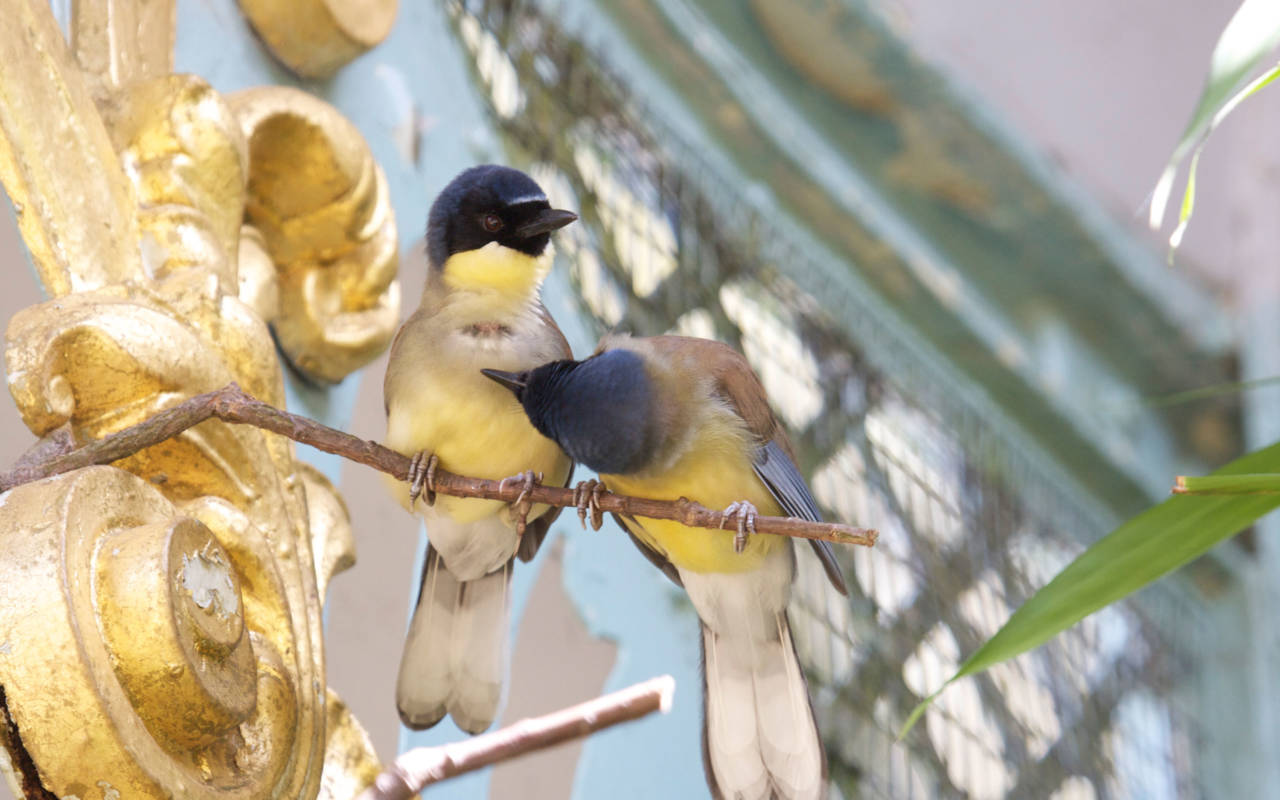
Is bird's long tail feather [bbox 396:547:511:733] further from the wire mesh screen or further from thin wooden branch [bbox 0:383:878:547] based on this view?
the wire mesh screen

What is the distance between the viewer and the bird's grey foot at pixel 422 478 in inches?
19.7

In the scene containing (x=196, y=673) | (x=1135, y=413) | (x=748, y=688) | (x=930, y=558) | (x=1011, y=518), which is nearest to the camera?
(x=196, y=673)

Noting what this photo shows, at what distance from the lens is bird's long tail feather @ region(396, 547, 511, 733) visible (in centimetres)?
55

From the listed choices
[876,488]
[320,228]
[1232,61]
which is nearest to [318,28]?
[320,228]

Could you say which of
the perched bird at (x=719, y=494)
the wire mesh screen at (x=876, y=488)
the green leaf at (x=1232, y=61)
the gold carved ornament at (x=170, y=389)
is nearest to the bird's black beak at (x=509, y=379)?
the perched bird at (x=719, y=494)

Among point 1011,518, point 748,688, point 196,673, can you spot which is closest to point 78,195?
point 196,673

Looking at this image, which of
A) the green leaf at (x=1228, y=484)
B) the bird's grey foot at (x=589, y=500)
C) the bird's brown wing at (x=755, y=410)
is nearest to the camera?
the green leaf at (x=1228, y=484)

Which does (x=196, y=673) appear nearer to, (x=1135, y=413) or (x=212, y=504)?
(x=212, y=504)

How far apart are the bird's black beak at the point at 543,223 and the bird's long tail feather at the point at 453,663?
0.16 m

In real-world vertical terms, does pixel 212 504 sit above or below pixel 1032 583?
above

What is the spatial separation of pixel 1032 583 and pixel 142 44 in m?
0.98

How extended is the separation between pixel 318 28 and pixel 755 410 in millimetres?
326

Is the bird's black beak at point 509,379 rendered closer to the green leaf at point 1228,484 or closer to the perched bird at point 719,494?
the perched bird at point 719,494

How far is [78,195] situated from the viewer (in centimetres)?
54
